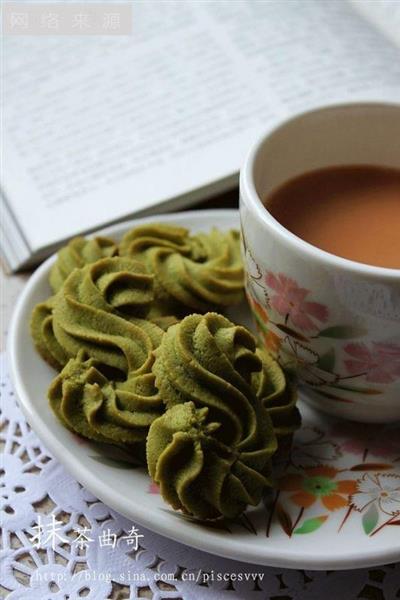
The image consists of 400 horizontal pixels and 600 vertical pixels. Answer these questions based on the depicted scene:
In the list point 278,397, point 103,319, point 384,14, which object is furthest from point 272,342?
point 384,14

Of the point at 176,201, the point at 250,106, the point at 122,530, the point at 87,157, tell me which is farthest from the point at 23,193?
the point at 122,530

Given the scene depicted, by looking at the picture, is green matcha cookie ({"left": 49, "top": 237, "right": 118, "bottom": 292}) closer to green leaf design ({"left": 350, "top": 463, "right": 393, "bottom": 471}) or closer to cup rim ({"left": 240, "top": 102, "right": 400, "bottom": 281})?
cup rim ({"left": 240, "top": 102, "right": 400, "bottom": 281})

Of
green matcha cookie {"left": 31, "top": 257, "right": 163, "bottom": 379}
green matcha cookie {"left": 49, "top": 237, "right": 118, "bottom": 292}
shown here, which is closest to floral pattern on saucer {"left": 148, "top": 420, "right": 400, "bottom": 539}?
green matcha cookie {"left": 31, "top": 257, "right": 163, "bottom": 379}

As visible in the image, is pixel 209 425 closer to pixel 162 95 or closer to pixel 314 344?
pixel 314 344

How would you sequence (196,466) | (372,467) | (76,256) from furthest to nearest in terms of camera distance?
(76,256) < (372,467) < (196,466)

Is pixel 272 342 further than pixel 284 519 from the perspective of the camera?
Yes
